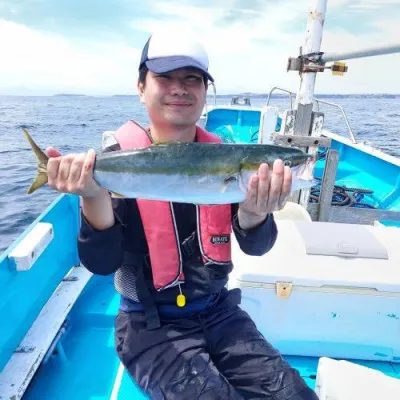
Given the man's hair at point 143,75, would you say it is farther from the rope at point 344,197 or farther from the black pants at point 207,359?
the rope at point 344,197

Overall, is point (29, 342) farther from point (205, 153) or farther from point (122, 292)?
point (205, 153)

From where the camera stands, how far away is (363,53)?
361 cm

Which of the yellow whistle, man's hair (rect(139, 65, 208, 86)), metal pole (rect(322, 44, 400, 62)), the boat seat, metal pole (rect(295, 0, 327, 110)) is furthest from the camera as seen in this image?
metal pole (rect(295, 0, 327, 110))

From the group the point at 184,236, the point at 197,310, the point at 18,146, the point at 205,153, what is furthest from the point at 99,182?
the point at 18,146

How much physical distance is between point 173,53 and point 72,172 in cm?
108

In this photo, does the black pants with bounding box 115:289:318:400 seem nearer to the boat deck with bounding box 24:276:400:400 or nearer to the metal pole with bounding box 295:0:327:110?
the boat deck with bounding box 24:276:400:400

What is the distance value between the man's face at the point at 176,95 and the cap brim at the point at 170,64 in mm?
65

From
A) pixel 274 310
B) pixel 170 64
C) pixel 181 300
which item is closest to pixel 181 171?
pixel 170 64

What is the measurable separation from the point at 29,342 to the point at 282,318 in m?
2.40

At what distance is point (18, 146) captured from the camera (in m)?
19.6

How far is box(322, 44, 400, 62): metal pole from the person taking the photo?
3250 millimetres

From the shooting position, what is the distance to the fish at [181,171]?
2156 mm

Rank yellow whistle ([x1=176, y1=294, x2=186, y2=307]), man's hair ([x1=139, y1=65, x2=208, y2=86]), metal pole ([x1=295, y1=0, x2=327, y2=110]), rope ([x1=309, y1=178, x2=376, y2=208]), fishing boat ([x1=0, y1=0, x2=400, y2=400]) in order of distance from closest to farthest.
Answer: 1. yellow whistle ([x1=176, y1=294, x2=186, y2=307])
2. man's hair ([x1=139, y1=65, x2=208, y2=86])
3. fishing boat ([x1=0, y1=0, x2=400, y2=400])
4. metal pole ([x1=295, y1=0, x2=327, y2=110])
5. rope ([x1=309, y1=178, x2=376, y2=208])

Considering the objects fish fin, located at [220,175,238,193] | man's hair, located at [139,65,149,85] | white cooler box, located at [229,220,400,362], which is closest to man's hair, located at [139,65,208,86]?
man's hair, located at [139,65,149,85]
